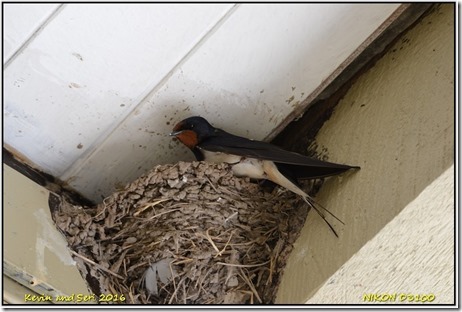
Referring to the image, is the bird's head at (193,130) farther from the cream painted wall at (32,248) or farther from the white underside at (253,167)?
the cream painted wall at (32,248)

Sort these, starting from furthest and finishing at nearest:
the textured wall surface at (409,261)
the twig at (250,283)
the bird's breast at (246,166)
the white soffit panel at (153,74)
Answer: the bird's breast at (246,166)
the twig at (250,283)
the white soffit panel at (153,74)
the textured wall surface at (409,261)

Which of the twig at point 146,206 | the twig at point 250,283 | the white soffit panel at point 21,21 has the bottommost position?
the twig at point 146,206

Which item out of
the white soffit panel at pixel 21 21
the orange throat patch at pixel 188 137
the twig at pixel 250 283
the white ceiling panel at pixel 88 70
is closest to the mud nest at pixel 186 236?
the twig at pixel 250 283

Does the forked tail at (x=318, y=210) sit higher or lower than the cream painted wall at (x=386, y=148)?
lower

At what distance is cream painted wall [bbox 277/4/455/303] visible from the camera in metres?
2.27

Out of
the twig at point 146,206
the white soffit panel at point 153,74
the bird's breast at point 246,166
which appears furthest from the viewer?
the bird's breast at point 246,166

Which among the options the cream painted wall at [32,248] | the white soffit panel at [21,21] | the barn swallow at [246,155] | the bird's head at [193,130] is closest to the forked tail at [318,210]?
the barn swallow at [246,155]

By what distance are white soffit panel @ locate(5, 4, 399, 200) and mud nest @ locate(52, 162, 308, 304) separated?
175 millimetres

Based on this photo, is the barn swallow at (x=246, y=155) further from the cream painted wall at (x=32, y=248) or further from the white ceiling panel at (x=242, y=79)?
the cream painted wall at (x=32, y=248)

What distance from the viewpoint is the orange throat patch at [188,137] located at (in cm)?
297

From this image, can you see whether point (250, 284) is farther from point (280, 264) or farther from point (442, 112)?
point (442, 112)

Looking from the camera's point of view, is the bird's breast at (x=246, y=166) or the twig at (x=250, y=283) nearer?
the twig at (x=250, y=283)

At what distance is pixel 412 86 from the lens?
2.56 m

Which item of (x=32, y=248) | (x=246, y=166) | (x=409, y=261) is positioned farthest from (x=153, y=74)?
(x=409, y=261)
